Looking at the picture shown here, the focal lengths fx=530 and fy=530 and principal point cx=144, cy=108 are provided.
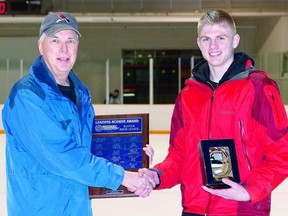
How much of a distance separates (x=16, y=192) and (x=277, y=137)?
95 centimetres

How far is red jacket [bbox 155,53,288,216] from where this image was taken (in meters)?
1.87

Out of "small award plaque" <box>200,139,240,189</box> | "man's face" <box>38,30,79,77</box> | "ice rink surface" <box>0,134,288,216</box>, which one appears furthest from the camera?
"ice rink surface" <box>0,134,288,216</box>

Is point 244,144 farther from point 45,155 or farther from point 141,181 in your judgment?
point 45,155

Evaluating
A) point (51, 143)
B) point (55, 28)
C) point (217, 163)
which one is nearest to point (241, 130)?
point (217, 163)

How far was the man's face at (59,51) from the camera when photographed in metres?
2.01

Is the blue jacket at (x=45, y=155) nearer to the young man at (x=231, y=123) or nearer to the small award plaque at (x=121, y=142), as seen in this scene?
the small award plaque at (x=121, y=142)

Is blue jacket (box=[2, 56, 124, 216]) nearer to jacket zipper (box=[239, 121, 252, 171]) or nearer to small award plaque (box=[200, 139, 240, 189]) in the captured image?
small award plaque (box=[200, 139, 240, 189])

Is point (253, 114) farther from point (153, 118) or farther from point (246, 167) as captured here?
point (153, 118)

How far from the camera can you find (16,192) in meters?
1.91

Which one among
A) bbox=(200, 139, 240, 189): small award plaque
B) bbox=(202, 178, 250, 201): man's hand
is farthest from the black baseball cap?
bbox=(202, 178, 250, 201): man's hand

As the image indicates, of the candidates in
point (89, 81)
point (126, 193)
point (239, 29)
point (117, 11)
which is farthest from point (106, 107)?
point (126, 193)

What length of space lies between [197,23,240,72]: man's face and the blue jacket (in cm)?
55

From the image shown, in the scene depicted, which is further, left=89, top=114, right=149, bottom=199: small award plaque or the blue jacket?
left=89, top=114, right=149, bottom=199: small award plaque

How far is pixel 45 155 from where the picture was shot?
1.84 m
